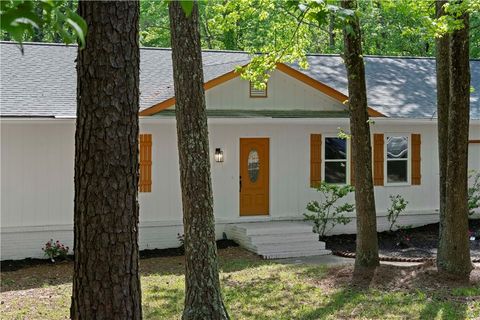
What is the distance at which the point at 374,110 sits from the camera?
16.6 metres

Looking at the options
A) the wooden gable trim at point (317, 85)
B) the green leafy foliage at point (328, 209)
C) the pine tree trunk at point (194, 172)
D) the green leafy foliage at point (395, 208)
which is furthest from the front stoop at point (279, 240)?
the pine tree trunk at point (194, 172)

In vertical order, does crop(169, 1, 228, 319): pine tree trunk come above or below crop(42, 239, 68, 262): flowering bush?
above

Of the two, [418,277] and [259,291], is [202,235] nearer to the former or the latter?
[259,291]

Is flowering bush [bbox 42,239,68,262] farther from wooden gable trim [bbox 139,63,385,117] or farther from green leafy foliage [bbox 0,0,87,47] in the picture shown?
green leafy foliage [bbox 0,0,87,47]

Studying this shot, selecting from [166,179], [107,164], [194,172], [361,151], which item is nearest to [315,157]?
[166,179]

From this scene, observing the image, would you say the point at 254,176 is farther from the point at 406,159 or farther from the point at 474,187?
the point at 474,187

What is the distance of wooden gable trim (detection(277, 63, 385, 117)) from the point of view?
16141 millimetres

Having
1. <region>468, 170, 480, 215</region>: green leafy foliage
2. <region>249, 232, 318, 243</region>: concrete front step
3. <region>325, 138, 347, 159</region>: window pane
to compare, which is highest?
<region>325, 138, 347, 159</region>: window pane

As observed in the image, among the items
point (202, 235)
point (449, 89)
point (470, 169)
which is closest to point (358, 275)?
point (449, 89)

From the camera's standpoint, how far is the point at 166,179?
15836 mm

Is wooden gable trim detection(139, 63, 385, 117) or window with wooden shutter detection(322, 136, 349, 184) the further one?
window with wooden shutter detection(322, 136, 349, 184)

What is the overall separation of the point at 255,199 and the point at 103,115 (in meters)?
13.2

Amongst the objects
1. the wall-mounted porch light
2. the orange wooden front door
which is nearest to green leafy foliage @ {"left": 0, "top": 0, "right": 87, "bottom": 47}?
the wall-mounted porch light

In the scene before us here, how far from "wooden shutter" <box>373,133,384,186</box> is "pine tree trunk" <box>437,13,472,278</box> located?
20.4ft
